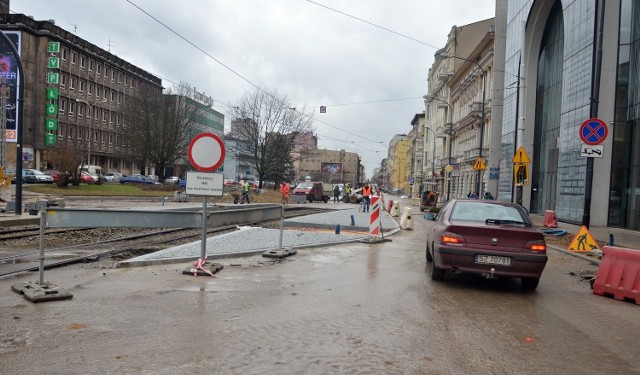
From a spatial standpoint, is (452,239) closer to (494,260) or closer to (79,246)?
(494,260)

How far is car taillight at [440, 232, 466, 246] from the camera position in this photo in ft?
24.6


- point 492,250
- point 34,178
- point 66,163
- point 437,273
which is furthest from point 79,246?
point 34,178

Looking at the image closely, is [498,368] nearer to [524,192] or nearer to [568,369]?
[568,369]

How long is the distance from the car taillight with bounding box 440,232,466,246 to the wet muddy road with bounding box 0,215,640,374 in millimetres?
705

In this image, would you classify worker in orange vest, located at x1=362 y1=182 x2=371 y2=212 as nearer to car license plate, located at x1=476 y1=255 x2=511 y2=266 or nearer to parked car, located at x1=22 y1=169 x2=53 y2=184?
car license plate, located at x1=476 y1=255 x2=511 y2=266

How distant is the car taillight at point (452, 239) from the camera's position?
7.49m

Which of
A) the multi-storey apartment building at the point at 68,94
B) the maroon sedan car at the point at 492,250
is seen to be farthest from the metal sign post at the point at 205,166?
the multi-storey apartment building at the point at 68,94

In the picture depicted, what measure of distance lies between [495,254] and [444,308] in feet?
5.05

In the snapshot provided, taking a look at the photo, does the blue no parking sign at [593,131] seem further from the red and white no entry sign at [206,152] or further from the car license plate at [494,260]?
the red and white no entry sign at [206,152]

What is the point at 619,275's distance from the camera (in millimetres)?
7680

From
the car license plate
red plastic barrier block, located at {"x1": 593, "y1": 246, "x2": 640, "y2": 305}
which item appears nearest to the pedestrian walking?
the car license plate

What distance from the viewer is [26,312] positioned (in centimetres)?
551

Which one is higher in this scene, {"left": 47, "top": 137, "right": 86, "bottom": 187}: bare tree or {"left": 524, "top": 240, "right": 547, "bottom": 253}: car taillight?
{"left": 47, "top": 137, "right": 86, "bottom": 187}: bare tree

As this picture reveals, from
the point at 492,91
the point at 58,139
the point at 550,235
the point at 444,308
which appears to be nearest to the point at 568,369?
the point at 444,308
